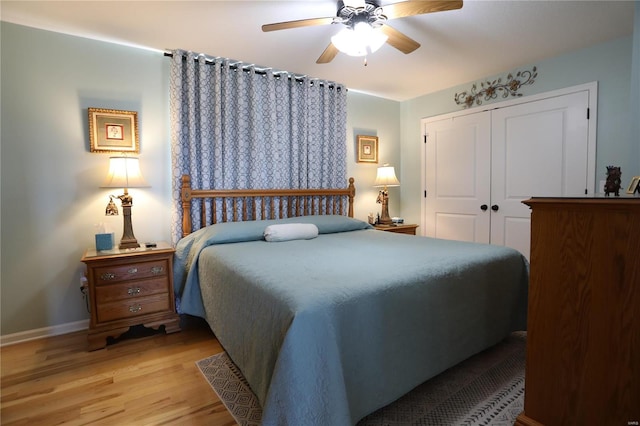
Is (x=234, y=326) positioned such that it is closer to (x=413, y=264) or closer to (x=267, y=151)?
(x=413, y=264)

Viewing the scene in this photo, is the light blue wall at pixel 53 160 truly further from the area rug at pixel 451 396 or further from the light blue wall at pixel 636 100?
the light blue wall at pixel 636 100

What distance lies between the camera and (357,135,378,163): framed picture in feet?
13.1

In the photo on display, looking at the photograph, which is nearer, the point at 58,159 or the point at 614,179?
the point at 614,179

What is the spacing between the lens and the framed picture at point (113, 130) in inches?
97.0

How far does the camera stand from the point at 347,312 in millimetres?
1246

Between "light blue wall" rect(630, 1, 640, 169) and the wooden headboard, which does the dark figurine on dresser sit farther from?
the wooden headboard

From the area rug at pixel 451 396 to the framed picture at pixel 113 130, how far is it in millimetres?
1835

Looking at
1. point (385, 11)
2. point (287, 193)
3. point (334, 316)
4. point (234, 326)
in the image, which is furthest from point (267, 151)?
point (334, 316)

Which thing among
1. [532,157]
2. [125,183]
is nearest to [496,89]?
[532,157]

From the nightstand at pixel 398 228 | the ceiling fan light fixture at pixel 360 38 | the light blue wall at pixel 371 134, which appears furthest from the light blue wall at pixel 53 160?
the nightstand at pixel 398 228

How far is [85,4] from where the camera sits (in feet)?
6.65

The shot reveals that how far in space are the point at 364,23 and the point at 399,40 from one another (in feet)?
1.01

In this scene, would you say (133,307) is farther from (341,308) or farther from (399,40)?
(399,40)

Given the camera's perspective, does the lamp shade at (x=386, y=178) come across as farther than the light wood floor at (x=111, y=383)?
Yes
